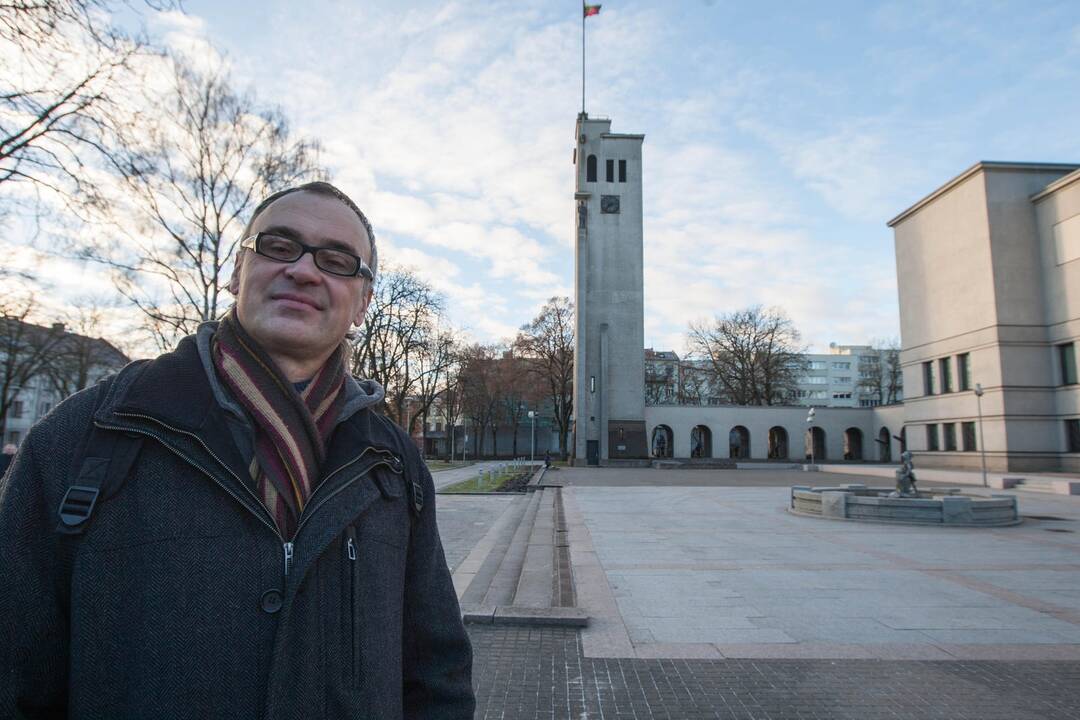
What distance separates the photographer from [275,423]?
1.55 meters

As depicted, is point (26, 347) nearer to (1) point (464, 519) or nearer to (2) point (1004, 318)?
(1) point (464, 519)

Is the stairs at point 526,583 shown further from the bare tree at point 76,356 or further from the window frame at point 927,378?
the window frame at point 927,378

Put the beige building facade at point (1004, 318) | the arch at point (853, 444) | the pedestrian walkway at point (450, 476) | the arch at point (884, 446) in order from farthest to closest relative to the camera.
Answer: the arch at point (853, 444) → the arch at point (884, 446) → the beige building facade at point (1004, 318) → the pedestrian walkway at point (450, 476)

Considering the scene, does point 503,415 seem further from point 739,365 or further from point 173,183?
point 173,183

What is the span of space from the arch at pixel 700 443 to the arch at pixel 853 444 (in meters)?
11.6

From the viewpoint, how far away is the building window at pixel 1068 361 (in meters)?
32.7

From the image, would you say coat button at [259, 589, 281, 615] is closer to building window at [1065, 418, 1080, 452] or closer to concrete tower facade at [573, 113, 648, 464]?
building window at [1065, 418, 1080, 452]

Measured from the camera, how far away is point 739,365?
56.8 m

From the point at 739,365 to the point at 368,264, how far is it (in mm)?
58014

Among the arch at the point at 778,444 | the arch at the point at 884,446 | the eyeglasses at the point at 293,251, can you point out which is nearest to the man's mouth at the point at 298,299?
the eyeglasses at the point at 293,251

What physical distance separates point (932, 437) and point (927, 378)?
384 centimetres

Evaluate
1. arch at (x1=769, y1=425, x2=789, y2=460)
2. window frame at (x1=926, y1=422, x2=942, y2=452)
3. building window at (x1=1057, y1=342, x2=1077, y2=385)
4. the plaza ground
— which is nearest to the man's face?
the plaza ground

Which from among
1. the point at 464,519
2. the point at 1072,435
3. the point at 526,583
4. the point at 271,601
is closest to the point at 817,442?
the point at 1072,435

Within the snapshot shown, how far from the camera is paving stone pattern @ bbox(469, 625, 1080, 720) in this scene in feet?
13.6
